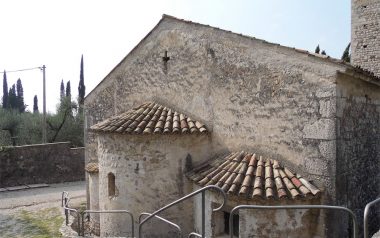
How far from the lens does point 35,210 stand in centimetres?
1394

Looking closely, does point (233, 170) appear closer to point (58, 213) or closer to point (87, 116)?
point (87, 116)

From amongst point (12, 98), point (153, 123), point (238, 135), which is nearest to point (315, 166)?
point (238, 135)

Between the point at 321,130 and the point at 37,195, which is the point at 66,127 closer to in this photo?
the point at 37,195

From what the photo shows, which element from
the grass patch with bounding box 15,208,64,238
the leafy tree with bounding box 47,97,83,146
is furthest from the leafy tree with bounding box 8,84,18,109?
the grass patch with bounding box 15,208,64,238

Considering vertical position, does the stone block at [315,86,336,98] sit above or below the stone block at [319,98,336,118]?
above

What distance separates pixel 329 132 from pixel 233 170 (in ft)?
6.88

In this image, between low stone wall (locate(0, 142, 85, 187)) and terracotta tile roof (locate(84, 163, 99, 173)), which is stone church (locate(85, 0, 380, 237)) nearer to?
terracotta tile roof (locate(84, 163, 99, 173))

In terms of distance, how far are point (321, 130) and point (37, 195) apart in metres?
13.8

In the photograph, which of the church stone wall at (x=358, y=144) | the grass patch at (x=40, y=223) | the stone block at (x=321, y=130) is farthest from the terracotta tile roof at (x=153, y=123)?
the grass patch at (x=40, y=223)

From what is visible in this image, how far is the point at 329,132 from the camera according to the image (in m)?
7.04

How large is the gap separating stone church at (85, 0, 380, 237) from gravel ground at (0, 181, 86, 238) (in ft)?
6.13

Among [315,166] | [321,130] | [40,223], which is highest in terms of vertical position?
[321,130]

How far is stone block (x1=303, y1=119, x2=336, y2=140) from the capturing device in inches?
277

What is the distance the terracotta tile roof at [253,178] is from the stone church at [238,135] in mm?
27
